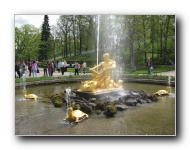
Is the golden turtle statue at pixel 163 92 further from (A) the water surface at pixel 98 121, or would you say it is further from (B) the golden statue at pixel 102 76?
(B) the golden statue at pixel 102 76

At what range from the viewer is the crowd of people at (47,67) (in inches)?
225

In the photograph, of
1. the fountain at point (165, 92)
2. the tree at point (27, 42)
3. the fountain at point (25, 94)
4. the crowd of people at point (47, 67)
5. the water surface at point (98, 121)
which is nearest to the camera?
the water surface at point (98, 121)

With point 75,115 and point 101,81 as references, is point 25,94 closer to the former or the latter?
point 75,115

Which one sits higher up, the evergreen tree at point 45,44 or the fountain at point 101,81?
the evergreen tree at point 45,44

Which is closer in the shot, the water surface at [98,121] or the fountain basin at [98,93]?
the water surface at [98,121]

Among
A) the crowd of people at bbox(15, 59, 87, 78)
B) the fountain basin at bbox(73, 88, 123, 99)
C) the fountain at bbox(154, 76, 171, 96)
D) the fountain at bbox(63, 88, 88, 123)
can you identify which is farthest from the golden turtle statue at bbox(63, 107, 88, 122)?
the fountain at bbox(154, 76, 171, 96)

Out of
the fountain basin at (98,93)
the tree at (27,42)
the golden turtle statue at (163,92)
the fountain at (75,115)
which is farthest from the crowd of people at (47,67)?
the golden turtle statue at (163,92)

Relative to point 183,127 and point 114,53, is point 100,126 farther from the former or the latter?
point 114,53

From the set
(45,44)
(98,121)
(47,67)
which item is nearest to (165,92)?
(98,121)

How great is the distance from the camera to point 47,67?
6.41 m

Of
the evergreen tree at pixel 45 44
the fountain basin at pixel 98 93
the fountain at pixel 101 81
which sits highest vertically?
the evergreen tree at pixel 45 44
